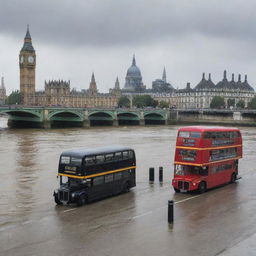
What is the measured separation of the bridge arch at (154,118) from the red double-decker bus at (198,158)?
84.0 metres

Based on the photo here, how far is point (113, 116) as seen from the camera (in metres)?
92.1

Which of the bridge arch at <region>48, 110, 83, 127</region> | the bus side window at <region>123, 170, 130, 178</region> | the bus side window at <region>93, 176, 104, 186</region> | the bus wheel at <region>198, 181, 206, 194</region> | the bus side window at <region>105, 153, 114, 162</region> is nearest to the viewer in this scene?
the bus side window at <region>93, 176, 104, 186</region>

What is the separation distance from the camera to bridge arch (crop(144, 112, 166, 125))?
105m

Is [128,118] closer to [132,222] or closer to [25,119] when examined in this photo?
[25,119]

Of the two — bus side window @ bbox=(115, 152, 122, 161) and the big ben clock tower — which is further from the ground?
the big ben clock tower

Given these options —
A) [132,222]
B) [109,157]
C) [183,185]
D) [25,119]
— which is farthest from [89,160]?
[25,119]

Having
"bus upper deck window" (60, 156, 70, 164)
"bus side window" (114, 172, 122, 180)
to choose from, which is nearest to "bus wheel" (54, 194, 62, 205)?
"bus upper deck window" (60, 156, 70, 164)

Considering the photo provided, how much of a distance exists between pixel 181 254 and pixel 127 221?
12.0ft

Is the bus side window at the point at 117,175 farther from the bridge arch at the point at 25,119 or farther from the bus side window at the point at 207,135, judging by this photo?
the bridge arch at the point at 25,119

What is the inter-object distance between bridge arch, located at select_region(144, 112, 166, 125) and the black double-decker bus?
8568 cm

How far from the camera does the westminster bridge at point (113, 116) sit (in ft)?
251

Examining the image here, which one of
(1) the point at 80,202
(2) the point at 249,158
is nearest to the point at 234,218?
(1) the point at 80,202

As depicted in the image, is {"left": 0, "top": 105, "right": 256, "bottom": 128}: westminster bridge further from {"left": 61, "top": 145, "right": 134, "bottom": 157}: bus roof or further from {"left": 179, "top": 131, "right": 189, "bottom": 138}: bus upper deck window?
{"left": 179, "top": 131, "right": 189, "bottom": 138}: bus upper deck window

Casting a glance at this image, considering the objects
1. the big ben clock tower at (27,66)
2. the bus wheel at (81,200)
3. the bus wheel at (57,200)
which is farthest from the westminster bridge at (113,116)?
the big ben clock tower at (27,66)
